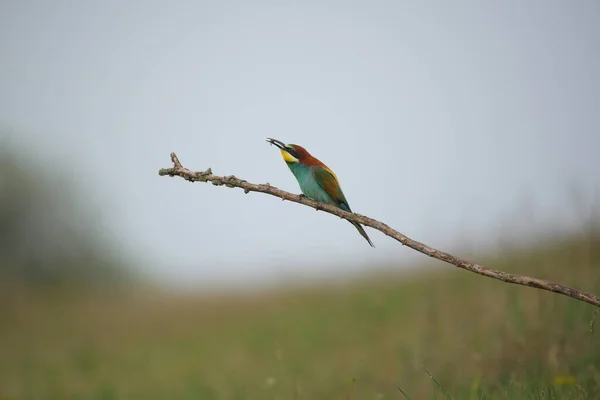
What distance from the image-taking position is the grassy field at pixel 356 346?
142 inches

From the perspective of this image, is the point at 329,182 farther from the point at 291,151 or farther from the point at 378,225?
the point at 378,225

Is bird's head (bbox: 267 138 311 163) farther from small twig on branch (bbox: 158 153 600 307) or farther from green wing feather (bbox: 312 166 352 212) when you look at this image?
small twig on branch (bbox: 158 153 600 307)

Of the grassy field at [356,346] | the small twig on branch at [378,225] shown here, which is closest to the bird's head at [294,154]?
the small twig on branch at [378,225]

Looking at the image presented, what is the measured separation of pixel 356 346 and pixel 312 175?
295 centimetres

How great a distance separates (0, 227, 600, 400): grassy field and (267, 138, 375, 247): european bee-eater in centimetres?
93

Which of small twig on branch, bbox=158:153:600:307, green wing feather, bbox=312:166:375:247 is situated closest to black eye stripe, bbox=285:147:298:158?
green wing feather, bbox=312:166:375:247

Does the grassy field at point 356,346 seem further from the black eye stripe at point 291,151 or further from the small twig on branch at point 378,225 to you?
the black eye stripe at point 291,151

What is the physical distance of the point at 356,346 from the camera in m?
5.63

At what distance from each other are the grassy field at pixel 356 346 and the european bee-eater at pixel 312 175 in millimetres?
934

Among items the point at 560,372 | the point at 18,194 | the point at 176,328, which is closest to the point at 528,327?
the point at 560,372

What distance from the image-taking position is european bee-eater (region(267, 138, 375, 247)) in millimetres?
3201

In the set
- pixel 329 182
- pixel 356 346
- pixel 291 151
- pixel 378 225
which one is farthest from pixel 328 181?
pixel 356 346

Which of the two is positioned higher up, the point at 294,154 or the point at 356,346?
the point at 294,154

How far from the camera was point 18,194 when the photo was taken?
17.3 m
